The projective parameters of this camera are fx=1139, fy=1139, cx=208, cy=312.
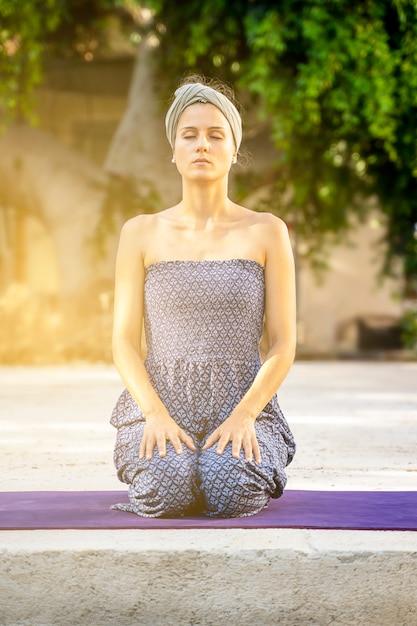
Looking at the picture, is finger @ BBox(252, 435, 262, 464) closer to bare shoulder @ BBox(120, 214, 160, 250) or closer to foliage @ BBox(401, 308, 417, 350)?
bare shoulder @ BBox(120, 214, 160, 250)

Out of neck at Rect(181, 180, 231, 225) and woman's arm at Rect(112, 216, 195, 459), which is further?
neck at Rect(181, 180, 231, 225)

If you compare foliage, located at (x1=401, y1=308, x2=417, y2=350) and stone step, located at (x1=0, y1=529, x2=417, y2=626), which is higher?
foliage, located at (x1=401, y1=308, x2=417, y2=350)

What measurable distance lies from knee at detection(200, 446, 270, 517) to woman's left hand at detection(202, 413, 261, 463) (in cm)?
3

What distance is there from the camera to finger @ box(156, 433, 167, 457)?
3.72 m

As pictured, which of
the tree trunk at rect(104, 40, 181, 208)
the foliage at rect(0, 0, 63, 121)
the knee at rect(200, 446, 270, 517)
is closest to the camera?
the knee at rect(200, 446, 270, 517)

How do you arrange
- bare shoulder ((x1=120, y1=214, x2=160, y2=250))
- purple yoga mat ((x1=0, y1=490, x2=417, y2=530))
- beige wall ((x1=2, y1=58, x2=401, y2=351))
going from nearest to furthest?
purple yoga mat ((x1=0, y1=490, x2=417, y2=530)) < bare shoulder ((x1=120, y1=214, x2=160, y2=250)) < beige wall ((x1=2, y1=58, x2=401, y2=351))

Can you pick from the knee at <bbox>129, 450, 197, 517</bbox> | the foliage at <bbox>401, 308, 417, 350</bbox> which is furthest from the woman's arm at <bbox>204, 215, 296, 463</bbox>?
the foliage at <bbox>401, 308, 417, 350</bbox>

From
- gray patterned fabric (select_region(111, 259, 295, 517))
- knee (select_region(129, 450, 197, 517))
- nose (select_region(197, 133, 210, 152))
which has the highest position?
nose (select_region(197, 133, 210, 152))

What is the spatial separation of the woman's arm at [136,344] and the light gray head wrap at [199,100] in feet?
1.18

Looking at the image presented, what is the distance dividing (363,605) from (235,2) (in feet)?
32.1

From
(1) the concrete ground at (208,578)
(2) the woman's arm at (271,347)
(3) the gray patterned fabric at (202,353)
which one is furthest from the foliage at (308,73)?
(1) the concrete ground at (208,578)

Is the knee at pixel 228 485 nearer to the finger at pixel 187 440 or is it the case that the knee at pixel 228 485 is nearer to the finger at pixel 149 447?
the finger at pixel 187 440

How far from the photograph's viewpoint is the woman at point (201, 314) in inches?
150

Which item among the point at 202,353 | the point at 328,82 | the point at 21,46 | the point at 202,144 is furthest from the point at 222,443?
the point at 21,46
